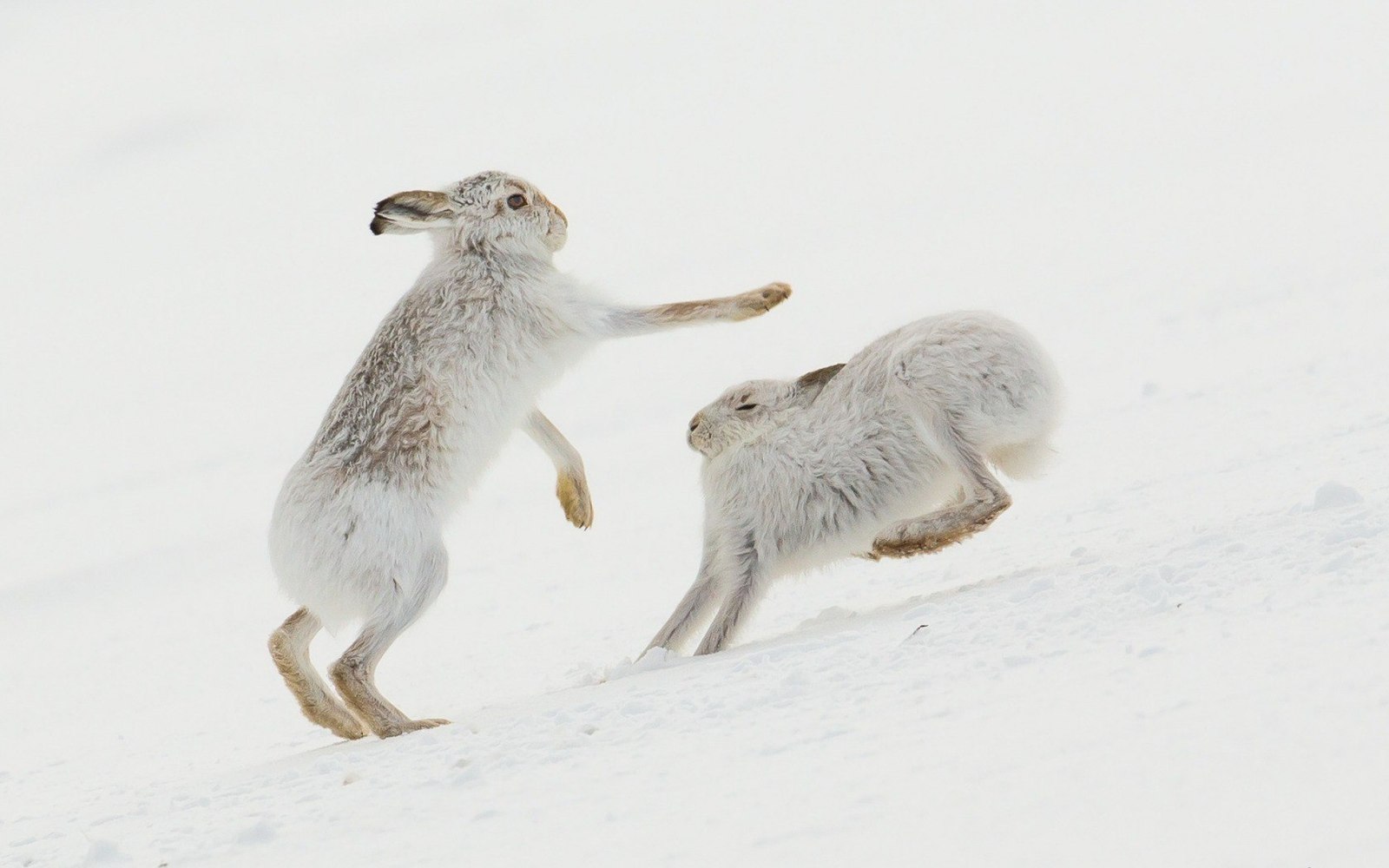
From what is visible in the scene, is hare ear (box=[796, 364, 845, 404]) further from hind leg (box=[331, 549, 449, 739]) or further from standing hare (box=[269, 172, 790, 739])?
hind leg (box=[331, 549, 449, 739])

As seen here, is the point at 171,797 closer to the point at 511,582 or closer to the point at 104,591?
the point at 511,582

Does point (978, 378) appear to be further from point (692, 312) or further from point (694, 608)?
point (694, 608)

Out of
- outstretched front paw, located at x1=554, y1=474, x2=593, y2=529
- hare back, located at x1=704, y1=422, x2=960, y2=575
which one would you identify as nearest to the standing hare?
outstretched front paw, located at x1=554, y1=474, x2=593, y2=529

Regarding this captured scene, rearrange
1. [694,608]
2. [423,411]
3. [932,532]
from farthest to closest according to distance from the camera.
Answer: [694,608]
[423,411]
[932,532]

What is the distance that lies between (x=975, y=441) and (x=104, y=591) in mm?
7249

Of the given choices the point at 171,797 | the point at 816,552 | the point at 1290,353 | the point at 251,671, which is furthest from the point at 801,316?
the point at 171,797

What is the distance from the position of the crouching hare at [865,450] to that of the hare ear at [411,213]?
4.34ft

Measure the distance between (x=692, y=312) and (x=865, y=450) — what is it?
0.85 metres

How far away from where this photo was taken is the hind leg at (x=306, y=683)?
5836 millimetres

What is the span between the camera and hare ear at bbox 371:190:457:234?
6.18 meters

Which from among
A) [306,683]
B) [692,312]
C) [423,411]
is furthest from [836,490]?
[306,683]

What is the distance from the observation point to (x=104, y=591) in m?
10.9

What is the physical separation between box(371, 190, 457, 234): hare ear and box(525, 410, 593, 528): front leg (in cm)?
94

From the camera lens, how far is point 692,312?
6105 mm
